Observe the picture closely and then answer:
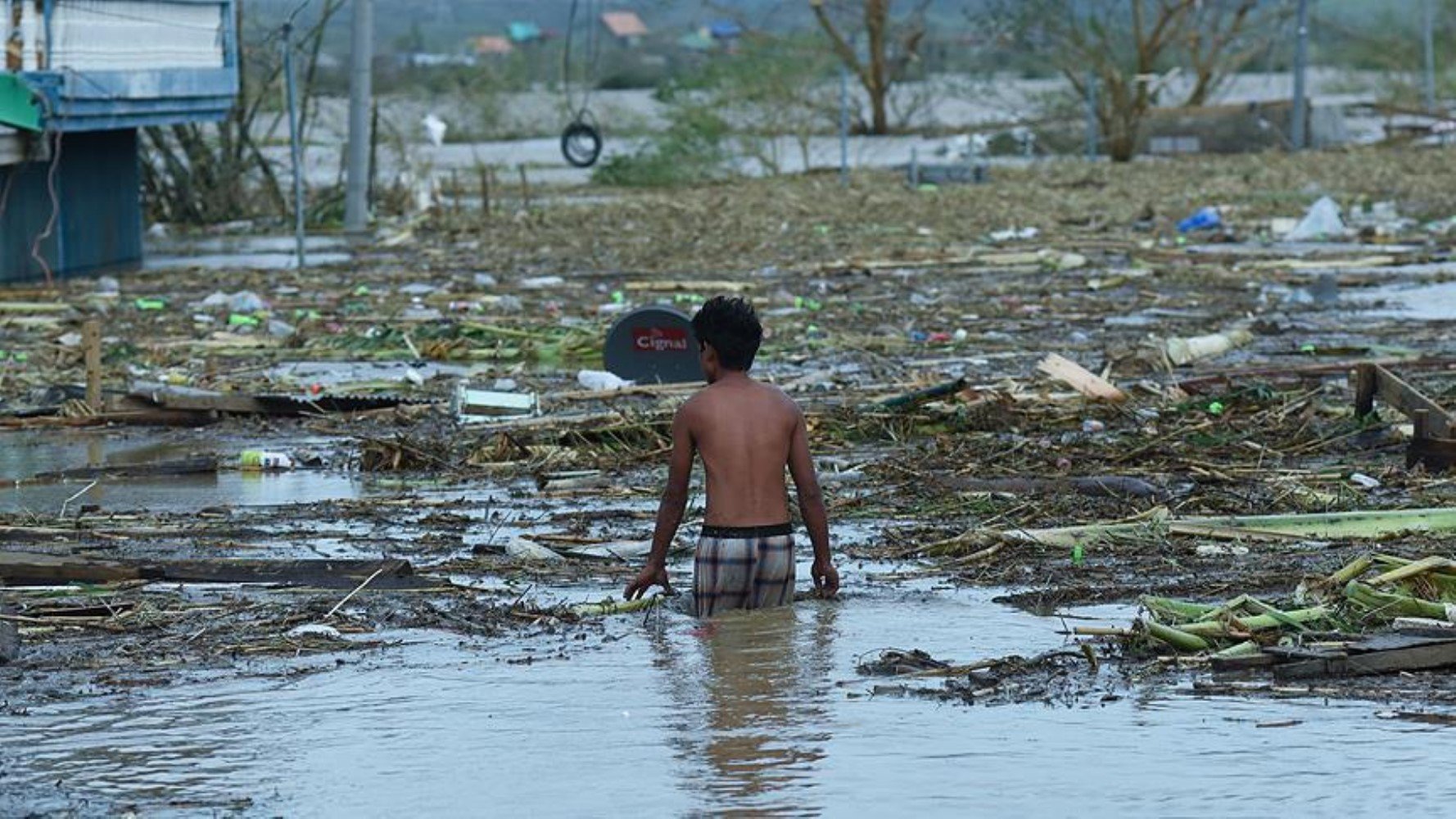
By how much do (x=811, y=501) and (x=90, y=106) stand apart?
1646 centimetres

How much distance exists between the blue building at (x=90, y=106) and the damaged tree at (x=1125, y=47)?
2265cm

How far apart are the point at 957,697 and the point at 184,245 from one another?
2434cm

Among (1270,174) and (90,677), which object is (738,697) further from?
(1270,174)

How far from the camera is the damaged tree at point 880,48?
54531 mm

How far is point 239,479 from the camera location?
11.1 metres

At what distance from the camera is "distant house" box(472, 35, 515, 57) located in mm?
92775

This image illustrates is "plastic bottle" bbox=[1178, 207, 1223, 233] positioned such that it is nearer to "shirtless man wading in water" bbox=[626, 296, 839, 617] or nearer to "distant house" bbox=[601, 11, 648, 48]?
"shirtless man wading in water" bbox=[626, 296, 839, 617]

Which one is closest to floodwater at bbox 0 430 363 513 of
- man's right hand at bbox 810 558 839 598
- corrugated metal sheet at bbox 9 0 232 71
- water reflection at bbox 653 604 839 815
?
man's right hand at bbox 810 558 839 598

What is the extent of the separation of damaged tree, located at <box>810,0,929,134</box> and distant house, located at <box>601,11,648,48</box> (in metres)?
53.5

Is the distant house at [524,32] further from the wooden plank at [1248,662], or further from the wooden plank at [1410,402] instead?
the wooden plank at [1248,662]

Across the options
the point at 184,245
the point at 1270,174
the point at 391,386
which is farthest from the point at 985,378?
the point at 1270,174

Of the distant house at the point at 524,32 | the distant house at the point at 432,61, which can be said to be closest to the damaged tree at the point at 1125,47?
the distant house at the point at 432,61

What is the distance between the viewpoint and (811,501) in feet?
24.4

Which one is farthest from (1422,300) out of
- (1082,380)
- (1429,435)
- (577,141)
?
(577,141)
